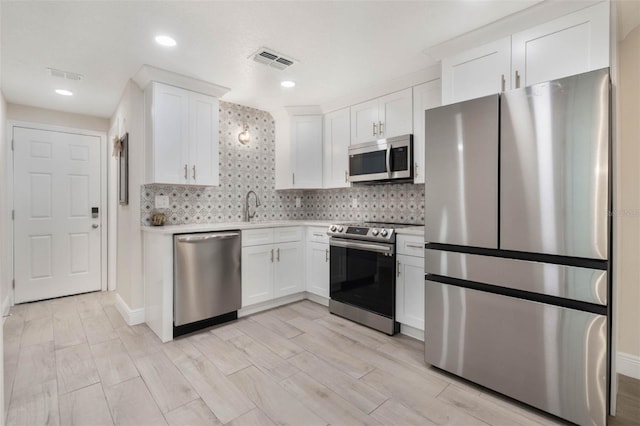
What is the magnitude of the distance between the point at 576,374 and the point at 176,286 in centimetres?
285

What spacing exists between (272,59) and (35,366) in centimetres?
296

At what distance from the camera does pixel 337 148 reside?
3.85 meters

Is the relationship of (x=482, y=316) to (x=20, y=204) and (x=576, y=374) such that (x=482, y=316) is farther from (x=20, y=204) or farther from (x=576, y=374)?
(x=20, y=204)

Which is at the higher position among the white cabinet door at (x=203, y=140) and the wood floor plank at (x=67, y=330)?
the white cabinet door at (x=203, y=140)

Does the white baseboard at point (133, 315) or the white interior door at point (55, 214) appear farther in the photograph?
the white interior door at point (55, 214)

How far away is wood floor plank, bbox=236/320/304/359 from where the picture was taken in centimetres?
262

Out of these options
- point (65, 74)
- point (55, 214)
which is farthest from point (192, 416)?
point (55, 214)

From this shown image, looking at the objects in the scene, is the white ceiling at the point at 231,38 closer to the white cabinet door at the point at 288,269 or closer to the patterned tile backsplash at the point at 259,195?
the patterned tile backsplash at the point at 259,195

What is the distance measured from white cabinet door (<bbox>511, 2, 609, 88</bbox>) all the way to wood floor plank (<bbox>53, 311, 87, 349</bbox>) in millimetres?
4017

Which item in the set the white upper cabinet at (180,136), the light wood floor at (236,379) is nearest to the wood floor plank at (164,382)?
the light wood floor at (236,379)

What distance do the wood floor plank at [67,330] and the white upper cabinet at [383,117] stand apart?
3.28 metres

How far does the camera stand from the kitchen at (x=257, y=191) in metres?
3.14

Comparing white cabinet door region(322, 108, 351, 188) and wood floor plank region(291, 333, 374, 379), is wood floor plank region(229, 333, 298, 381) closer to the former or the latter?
wood floor plank region(291, 333, 374, 379)

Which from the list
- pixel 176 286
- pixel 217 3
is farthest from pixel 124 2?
pixel 176 286
